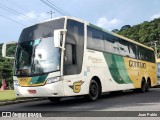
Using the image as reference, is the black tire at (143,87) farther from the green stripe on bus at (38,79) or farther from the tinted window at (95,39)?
the green stripe on bus at (38,79)

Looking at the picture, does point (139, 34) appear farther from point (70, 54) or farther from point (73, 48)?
point (70, 54)

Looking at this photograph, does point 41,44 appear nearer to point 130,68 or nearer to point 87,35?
point 87,35

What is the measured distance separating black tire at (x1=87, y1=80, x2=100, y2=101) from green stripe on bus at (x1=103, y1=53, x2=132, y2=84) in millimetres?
2018

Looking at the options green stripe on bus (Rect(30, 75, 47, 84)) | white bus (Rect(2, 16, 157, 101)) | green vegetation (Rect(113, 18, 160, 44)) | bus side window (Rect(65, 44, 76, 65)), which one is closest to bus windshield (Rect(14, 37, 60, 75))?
white bus (Rect(2, 16, 157, 101))

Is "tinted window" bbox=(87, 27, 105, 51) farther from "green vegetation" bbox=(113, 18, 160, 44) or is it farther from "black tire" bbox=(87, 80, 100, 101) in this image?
"green vegetation" bbox=(113, 18, 160, 44)

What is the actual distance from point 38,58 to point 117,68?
20.6ft

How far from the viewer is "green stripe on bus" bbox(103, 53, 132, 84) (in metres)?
16.4

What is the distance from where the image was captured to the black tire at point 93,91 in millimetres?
13893

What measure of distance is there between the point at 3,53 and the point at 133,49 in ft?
32.3

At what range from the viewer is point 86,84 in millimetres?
13438

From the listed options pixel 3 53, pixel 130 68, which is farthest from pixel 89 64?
pixel 130 68

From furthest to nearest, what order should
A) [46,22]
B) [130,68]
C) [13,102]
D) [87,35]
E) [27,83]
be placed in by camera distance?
[130,68], [13,102], [87,35], [46,22], [27,83]

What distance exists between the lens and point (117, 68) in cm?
1742

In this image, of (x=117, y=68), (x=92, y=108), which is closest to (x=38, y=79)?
(x=92, y=108)
